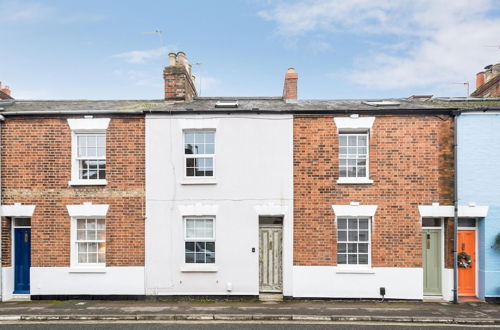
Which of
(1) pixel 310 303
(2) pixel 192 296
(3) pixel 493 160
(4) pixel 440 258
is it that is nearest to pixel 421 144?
(3) pixel 493 160

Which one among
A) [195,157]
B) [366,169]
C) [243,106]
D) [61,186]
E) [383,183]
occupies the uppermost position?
[243,106]

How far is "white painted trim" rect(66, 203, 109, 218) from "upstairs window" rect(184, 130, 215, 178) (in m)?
2.87

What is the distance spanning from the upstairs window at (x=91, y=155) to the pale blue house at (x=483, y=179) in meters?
11.4

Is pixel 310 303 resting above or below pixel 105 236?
below

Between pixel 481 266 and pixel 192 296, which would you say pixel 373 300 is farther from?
pixel 192 296

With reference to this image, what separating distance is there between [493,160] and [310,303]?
7.21 m

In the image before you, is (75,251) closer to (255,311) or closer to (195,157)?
(195,157)

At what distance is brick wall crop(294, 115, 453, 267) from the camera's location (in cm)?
988

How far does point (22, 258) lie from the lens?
10453 mm

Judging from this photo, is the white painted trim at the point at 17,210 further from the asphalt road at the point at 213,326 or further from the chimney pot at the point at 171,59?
the chimney pot at the point at 171,59

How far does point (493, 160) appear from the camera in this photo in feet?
32.2

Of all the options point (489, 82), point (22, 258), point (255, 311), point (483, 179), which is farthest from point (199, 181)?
point (489, 82)

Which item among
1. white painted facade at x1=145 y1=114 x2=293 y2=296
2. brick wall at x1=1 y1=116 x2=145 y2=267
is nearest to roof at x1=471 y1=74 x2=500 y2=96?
white painted facade at x1=145 y1=114 x2=293 y2=296

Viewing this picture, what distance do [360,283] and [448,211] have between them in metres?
3.56
